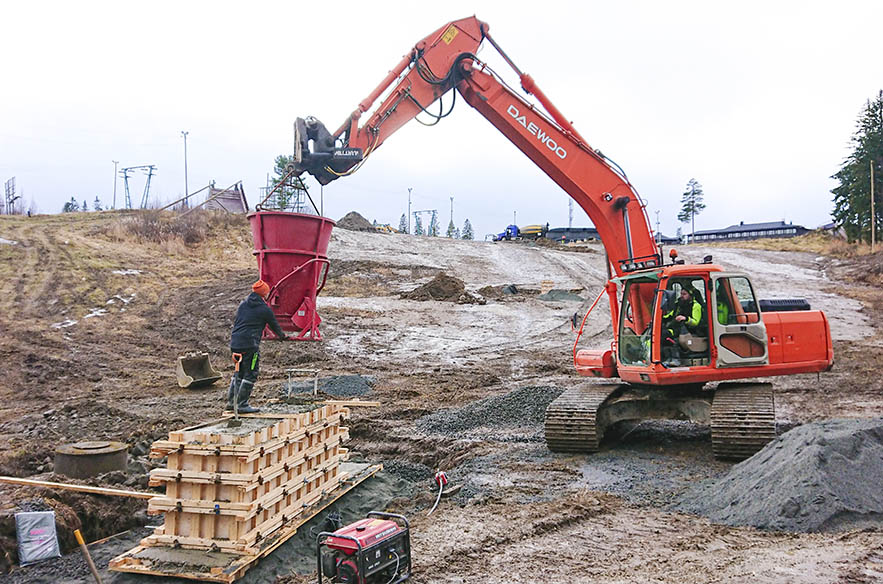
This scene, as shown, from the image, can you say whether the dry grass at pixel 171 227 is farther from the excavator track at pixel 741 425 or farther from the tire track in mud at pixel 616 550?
the tire track in mud at pixel 616 550

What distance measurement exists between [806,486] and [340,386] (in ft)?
32.5

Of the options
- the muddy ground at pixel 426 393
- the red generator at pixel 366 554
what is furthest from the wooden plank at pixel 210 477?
the red generator at pixel 366 554

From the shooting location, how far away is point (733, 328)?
8.54 m

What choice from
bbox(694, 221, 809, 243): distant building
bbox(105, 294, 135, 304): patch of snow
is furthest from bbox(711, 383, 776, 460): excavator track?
bbox(694, 221, 809, 243): distant building

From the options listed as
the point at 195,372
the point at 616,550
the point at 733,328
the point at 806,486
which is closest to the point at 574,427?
the point at 733,328

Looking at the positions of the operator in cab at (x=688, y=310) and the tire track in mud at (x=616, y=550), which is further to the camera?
the operator in cab at (x=688, y=310)

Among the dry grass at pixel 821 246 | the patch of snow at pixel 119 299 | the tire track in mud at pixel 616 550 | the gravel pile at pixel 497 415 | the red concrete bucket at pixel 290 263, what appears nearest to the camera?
the tire track in mud at pixel 616 550

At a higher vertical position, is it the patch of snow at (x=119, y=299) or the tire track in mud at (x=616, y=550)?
the patch of snow at (x=119, y=299)

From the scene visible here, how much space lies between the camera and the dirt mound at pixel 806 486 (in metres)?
5.75

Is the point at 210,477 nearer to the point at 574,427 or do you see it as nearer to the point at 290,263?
the point at 290,263

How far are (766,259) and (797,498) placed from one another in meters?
35.9

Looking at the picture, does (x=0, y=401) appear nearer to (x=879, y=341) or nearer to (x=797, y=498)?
(x=797, y=498)

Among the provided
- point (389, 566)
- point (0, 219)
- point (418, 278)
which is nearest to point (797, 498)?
point (389, 566)

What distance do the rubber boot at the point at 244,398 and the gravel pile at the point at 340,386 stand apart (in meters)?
6.19
